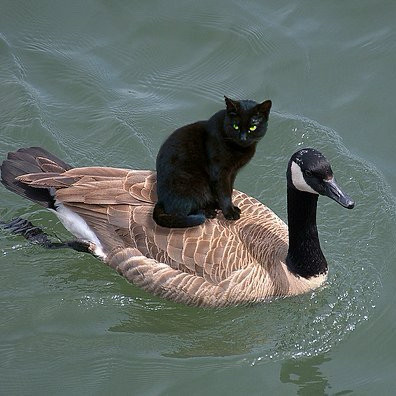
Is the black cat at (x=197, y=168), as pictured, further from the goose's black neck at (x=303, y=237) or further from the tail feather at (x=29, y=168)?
the tail feather at (x=29, y=168)

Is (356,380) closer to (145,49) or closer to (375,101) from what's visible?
(375,101)

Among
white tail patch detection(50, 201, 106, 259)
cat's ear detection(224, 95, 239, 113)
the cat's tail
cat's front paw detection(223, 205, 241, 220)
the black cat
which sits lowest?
white tail patch detection(50, 201, 106, 259)

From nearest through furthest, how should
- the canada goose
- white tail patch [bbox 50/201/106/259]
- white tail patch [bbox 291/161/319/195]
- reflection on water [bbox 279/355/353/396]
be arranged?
reflection on water [bbox 279/355/353/396] → white tail patch [bbox 291/161/319/195] → the canada goose → white tail patch [bbox 50/201/106/259]


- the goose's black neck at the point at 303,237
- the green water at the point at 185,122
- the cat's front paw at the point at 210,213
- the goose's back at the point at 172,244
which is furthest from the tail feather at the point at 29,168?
the goose's black neck at the point at 303,237

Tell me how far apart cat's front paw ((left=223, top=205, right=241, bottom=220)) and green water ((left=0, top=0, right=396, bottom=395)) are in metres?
0.79

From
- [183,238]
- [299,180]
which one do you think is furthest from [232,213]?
[299,180]

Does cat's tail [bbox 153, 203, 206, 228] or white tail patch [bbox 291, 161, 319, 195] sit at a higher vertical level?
white tail patch [bbox 291, 161, 319, 195]

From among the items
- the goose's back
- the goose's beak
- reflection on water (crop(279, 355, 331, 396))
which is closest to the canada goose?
the goose's back

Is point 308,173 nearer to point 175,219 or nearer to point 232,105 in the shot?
point 232,105

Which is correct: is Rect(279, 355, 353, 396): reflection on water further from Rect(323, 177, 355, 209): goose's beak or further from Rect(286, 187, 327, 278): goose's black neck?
Result: Rect(323, 177, 355, 209): goose's beak

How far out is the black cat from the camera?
21.3 ft

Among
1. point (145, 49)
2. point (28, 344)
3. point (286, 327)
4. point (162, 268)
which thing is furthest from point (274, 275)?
point (145, 49)

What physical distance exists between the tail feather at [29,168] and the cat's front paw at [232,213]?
151 centimetres

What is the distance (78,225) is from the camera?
727 centimetres
